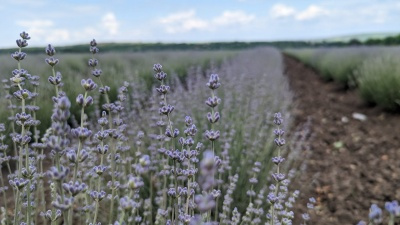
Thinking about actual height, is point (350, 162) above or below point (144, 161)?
below

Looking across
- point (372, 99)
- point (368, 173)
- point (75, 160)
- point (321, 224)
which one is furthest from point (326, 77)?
point (75, 160)

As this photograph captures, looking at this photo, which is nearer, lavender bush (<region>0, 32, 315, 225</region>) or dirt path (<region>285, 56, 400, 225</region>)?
lavender bush (<region>0, 32, 315, 225</region>)

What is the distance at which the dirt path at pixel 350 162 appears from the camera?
3.54m

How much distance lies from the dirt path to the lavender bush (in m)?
0.29

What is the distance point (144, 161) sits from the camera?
0.86 meters

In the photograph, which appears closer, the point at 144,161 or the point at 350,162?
the point at 144,161

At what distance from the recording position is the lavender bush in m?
1.13

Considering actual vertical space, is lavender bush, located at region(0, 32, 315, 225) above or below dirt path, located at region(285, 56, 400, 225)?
above

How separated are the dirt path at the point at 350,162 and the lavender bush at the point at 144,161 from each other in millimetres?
287

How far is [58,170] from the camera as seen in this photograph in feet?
3.01

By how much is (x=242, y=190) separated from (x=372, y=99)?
523cm

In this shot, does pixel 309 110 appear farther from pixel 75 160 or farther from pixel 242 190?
pixel 75 160

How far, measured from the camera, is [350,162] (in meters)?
4.71

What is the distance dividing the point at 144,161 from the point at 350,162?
426 centimetres
